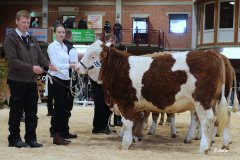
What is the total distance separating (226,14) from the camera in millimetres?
29594

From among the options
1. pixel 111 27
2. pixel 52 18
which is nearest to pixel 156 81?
pixel 111 27

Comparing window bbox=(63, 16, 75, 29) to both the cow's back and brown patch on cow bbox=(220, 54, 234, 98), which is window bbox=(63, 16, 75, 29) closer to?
brown patch on cow bbox=(220, 54, 234, 98)

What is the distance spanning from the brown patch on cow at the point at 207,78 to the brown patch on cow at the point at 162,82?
0.74ft

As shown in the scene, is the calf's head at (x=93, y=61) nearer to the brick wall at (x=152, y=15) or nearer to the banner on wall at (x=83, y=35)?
the banner on wall at (x=83, y=35)

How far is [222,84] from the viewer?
268 inches

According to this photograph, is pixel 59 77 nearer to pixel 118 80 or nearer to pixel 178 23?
pixel 118 80

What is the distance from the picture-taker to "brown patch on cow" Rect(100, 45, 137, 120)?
711cm

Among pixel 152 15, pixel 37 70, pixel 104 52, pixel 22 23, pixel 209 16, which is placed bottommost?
pixel 37 70

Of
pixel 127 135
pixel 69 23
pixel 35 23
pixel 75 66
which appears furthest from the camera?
pixel 35 23

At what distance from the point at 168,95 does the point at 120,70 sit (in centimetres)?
96

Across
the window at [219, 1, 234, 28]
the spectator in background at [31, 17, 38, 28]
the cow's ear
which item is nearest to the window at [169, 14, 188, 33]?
the window at [219, 1, 234, 28]

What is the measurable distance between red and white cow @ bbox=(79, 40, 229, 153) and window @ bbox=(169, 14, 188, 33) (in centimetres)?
2604

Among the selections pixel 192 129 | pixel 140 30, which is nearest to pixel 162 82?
pixel 192 129

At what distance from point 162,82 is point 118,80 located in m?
0.79
